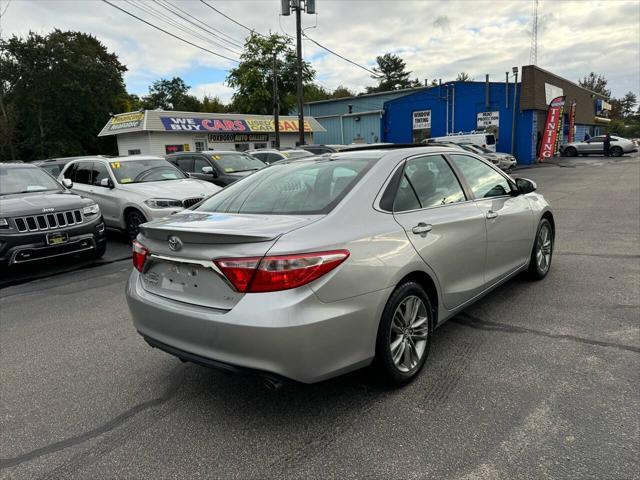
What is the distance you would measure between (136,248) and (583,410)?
3109 mm

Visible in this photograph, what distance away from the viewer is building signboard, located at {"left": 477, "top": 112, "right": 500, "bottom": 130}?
104 ft

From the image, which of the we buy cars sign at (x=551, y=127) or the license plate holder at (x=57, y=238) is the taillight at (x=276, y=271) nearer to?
the license plate holder at (x=57, y=238)

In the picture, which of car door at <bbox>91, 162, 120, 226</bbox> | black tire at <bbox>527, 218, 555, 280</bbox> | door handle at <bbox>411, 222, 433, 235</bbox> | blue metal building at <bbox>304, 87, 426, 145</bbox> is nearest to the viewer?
door handle at <bbox>411, 222, 433, 235</bbox>

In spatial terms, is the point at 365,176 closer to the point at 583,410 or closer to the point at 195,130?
the point at 583,410

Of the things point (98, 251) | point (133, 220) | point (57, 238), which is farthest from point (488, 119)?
point (57, 238)

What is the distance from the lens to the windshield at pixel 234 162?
38.3 feet

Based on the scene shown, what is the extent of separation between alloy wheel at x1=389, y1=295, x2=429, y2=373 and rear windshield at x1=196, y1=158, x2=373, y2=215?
2.84 feet

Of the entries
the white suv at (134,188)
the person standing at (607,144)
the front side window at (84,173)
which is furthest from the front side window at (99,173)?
the person standing at (607,144)

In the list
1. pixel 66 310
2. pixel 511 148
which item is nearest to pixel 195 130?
pixel 511 148

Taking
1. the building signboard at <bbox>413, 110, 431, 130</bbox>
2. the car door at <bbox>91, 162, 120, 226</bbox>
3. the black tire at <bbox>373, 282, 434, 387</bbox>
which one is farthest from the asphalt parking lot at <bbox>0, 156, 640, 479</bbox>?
the building signboard at <bbox>413, 110, 431, 130</bbox>

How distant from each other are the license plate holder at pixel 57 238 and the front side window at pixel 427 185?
17.5 ft

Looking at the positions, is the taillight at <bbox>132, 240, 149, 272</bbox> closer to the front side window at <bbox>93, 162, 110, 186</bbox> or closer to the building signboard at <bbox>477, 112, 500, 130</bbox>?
the front side window at <bbox>93, 162, 110, 186</bbox>

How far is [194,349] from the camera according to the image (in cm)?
272

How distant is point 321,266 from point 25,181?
22.6 ft
